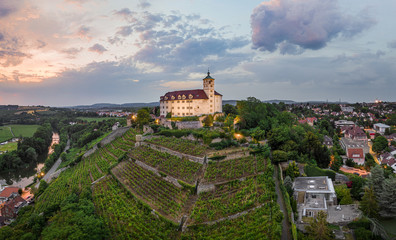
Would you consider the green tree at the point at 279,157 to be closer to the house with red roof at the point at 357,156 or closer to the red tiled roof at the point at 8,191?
the house with red roof at the point at 357,156

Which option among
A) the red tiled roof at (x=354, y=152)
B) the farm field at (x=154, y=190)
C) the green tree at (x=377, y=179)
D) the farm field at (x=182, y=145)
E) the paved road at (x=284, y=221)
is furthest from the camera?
the red tiled roof at (x=354, y=152)

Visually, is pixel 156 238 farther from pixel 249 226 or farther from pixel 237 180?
pixel 237 180

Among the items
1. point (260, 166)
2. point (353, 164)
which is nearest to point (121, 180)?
point (260, 166)

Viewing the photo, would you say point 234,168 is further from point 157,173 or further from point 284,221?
point 157,173

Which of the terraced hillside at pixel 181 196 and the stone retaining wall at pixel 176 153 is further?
the stone retaining wall at pixel 176 153

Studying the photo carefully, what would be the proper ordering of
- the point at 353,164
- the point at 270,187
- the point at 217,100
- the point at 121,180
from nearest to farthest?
the point at 270,187 < the point at 121,180 < the point at 353,164 < the point at 217,100

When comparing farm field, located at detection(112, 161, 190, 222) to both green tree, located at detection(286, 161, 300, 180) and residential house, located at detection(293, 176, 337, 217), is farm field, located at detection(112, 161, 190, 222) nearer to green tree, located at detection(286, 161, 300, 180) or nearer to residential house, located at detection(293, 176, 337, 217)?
residential house, located at detection(293, 176, 337, 217)

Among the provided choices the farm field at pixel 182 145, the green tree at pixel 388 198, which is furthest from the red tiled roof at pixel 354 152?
the farm field at pixel 182 145
